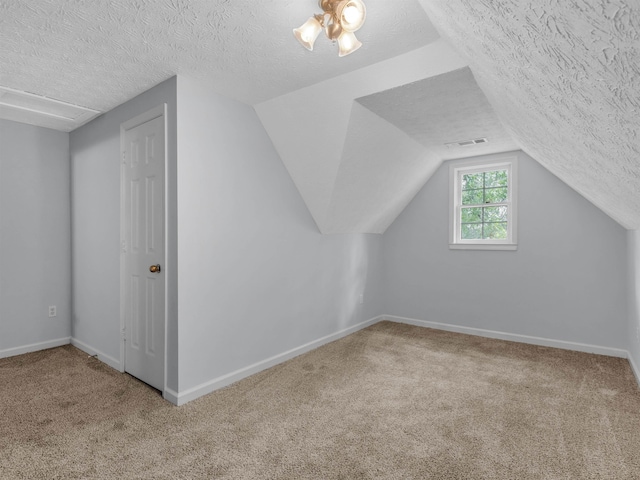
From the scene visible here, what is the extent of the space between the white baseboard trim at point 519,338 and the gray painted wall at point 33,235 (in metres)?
3.85

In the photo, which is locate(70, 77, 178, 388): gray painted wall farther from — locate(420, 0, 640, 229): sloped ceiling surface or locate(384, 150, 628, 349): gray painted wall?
locate(384, 150, 628, 349): gray painted wall

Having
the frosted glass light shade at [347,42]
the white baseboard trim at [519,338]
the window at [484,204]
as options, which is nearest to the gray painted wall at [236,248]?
the frosted glass light shade at [347,42]

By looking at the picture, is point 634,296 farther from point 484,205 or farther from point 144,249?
point 144,249

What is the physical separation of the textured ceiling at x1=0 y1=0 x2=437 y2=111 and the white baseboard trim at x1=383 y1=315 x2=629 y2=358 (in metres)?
3.24

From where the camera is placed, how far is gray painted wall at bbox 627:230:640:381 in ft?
9.00

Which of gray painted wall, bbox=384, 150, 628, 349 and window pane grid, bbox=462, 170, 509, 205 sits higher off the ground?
window pane grid, bbox=462, 170, 509, 205

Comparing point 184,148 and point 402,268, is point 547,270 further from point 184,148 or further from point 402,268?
point 184,148

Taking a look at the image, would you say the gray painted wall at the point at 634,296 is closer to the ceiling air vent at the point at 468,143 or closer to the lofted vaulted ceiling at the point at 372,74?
the lofted vaulted ceiling at the point at 372,74

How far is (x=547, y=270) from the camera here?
12.4 feet

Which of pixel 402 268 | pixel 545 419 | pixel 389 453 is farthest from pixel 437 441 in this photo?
pixel 402 268

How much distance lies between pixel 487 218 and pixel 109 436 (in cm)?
414

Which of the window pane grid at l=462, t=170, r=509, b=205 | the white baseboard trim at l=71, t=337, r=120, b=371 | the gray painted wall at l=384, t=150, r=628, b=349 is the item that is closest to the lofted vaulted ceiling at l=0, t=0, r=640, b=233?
the window pane grid at l=462, t=170, r=509, b=205

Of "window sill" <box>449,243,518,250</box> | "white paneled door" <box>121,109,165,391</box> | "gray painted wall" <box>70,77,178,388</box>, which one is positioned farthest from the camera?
"window sill" <box>449,243,518,250</box>

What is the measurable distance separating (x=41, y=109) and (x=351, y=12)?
291cm
